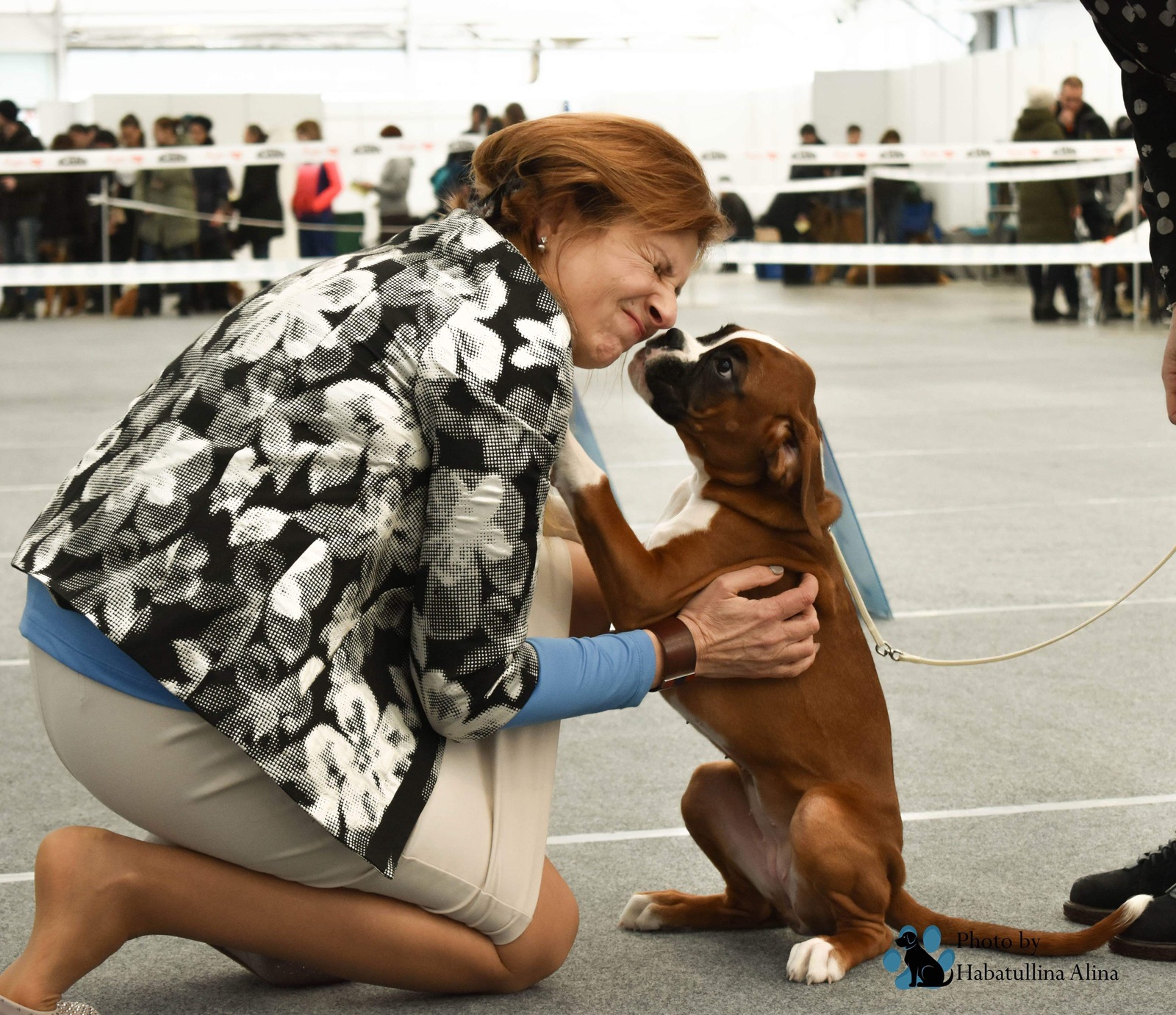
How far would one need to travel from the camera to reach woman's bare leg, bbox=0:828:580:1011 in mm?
1889

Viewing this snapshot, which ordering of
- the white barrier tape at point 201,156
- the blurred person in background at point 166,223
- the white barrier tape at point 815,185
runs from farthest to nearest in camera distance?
1. the white barrier tape at point 815,185
2. the blurred person in background at point 166,223
3. the white barrier tape at point 201,156

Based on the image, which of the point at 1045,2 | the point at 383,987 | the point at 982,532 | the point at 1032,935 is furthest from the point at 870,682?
the point at 1045,2

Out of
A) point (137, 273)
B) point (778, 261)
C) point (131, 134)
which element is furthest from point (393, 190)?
point (778, 261)

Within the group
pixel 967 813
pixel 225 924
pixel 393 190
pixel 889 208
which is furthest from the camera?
pixel 889 208

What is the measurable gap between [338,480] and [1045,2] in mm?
20837

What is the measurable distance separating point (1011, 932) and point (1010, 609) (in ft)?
7.40

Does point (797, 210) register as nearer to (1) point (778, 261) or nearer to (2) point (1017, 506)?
(1) point (778, 261)

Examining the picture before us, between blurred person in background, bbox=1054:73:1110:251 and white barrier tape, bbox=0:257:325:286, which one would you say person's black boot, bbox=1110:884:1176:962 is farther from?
blurred person in background, bbox=1054:73:1110:251

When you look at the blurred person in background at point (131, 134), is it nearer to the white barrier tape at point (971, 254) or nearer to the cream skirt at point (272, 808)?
the white barrier tape at point (971, 254)

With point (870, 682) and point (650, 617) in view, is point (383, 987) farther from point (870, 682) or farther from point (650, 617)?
point (870, 682)

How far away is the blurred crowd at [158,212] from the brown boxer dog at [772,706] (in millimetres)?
11954

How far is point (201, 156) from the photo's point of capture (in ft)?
41.7

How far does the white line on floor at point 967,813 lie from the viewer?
Answer: 281cm

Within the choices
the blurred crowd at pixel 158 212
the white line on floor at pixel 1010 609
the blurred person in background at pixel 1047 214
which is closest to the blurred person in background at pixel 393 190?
the blurred crowd at pixel 158 212
